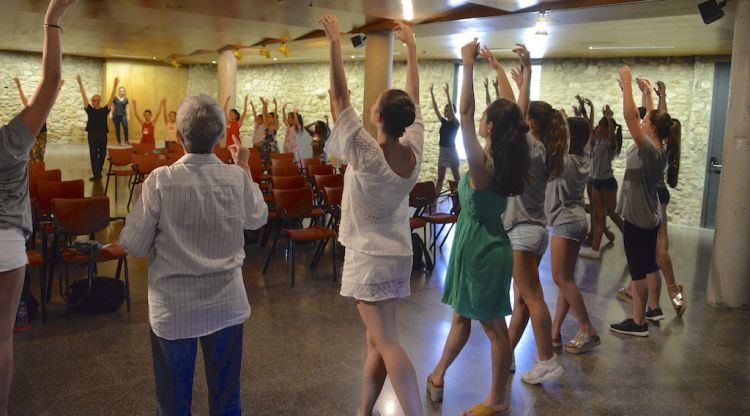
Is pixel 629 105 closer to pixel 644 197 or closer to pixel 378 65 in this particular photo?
pixel 644 197

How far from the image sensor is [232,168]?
94.4 inches

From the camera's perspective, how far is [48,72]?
2465mm

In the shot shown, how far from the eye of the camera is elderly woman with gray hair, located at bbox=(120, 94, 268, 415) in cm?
228

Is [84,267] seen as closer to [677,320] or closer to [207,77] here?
[677,320]

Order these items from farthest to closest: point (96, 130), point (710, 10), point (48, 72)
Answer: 1. point (96, 130)
2. point (710, 10)
3. point (48, 72)

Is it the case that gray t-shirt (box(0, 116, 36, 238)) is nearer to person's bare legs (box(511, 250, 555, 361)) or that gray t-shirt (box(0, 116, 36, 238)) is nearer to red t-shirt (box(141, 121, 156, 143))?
person's bare legs (box(511, 250, 555, 361))

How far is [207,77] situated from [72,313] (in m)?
17.2

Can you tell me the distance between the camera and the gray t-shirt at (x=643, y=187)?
187 inches

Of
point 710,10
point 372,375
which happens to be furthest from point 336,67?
point 710,10

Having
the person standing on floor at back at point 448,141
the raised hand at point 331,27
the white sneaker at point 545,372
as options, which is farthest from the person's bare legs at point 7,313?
the person standing on floor at back at point 448,141

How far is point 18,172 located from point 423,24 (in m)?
7.82

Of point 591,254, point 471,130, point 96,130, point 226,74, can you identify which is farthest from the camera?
point 226,74

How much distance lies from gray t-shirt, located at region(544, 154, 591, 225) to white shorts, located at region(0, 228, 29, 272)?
298cm

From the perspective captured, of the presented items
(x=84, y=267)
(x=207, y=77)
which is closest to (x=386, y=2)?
(x=84, y=267)
